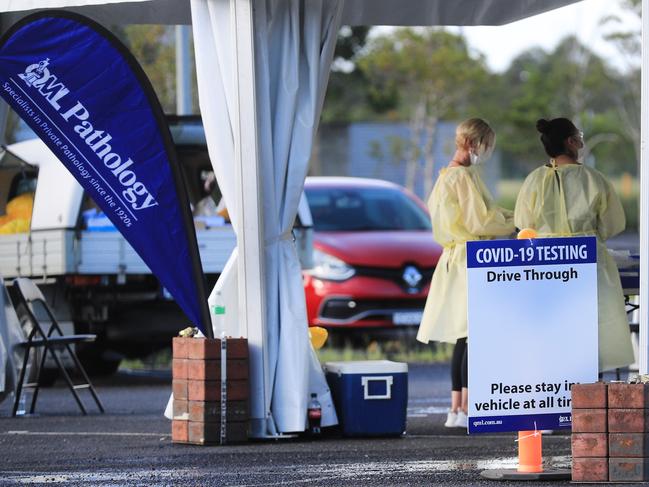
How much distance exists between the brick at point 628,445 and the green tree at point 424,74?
37779 mm

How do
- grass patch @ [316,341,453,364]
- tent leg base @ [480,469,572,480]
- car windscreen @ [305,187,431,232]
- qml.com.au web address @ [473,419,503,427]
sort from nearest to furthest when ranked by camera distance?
qml.com.au web address @ [473,419,503,427] < tent leg base @ [480,469,572,480] < grass patch @ [316,341,453,364] < car windscreen @ [305,187,431,232]

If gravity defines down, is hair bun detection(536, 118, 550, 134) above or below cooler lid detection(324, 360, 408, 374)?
above

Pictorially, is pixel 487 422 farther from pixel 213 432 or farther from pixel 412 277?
pixel 412 277

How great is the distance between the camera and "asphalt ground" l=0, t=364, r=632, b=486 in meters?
7.66

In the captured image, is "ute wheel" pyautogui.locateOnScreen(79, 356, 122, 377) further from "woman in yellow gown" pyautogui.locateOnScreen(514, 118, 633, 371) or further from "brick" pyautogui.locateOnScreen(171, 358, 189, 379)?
"woman in yellow gown" pyautogui.locateOnScreen(514, 118, 633, 371)

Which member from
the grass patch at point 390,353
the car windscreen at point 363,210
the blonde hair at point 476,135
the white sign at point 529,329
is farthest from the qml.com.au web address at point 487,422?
the car windscreen at point 363,210

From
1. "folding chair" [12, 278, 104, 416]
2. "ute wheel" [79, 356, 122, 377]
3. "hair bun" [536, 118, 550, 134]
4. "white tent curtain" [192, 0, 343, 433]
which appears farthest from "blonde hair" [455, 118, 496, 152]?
"ute wheel" [79, 356, 122, 377]

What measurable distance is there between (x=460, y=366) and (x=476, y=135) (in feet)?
4.91

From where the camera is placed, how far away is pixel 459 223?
9.96m

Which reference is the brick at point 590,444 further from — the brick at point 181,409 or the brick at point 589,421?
the brick at point 181,409

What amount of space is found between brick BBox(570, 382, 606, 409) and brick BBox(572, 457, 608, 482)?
9.6 inches

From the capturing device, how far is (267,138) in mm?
9469

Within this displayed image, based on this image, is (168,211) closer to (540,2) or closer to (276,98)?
(276,98)

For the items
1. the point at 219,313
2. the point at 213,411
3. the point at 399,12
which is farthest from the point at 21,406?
the point at 399,12
